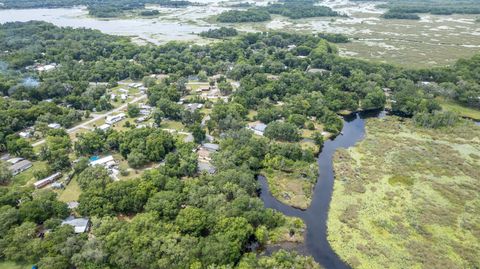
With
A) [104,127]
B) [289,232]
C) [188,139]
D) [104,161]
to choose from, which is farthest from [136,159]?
[289,232]

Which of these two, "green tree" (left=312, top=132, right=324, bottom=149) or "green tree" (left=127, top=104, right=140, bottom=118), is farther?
"green tree" (left=127, top=104, right=140, bottom=118)

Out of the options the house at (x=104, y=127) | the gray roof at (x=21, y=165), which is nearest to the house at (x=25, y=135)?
the gray roof at (x=21, y=165)

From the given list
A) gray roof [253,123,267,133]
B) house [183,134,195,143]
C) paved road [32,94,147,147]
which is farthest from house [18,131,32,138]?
gray roof [253,123,267,133]

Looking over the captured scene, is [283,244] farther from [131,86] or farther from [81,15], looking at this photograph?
[81,15]

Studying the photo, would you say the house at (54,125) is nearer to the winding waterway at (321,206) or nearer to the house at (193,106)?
the house at (193,106)

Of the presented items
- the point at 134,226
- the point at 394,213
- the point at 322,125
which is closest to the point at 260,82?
the point at 322,125

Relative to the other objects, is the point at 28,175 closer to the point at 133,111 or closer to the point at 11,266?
the point at 11,266

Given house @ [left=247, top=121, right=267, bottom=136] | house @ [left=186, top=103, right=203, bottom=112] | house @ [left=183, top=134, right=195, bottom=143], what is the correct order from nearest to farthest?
house @ [left=183, top=134, right=195, bottom=143]
house @ [left=247, top=121, right=267, bottom=136]
house @ [left=186, top=103, right=203, bottom=112]

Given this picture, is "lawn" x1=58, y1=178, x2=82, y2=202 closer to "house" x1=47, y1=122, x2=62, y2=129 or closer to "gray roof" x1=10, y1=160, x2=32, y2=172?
"gray roof" x1=10, y1=160, x2=32, y2=172
